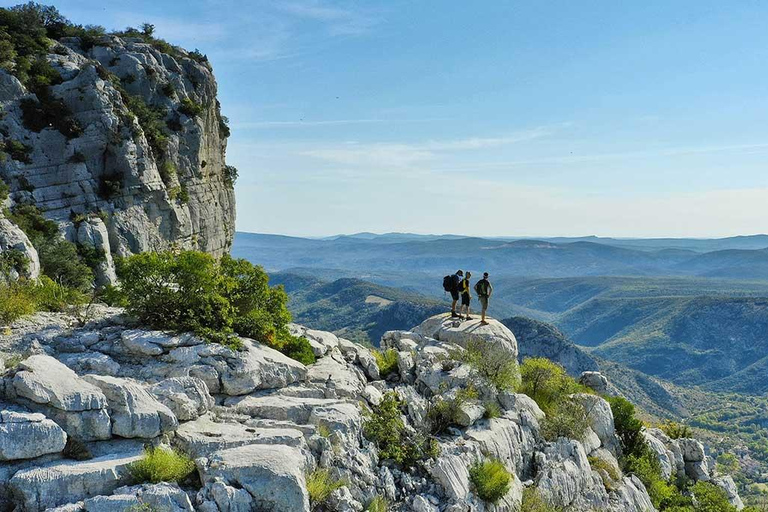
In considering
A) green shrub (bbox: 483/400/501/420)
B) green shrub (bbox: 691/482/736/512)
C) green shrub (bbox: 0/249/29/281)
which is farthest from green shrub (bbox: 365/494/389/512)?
green shrub (bbox: 0/249/29/281)

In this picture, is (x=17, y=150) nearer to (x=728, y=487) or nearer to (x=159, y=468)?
(x=159, y=468)

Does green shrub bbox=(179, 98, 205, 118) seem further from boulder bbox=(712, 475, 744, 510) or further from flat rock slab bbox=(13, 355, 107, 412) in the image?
boulder bbox=(712, 475, 744, 510)

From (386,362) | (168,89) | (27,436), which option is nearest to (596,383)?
(386,362)

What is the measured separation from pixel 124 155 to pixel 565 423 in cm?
4051

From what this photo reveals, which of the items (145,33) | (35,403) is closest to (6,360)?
(35,403)

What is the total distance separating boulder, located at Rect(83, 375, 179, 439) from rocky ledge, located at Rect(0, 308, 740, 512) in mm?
27

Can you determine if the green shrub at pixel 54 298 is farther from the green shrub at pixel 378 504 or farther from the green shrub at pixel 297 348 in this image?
the green shrub at pixel 378 504

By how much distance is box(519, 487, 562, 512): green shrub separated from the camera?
14773mm

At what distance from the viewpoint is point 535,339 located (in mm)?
184625

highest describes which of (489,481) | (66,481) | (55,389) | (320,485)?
(55,389)

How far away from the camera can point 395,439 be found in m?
14.2

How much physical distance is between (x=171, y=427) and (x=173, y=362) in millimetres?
3076

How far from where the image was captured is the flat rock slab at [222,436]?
11.1 metres

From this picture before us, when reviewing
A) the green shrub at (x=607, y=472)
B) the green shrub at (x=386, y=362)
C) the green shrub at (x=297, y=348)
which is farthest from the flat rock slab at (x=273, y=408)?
the green shrub at (x=607, y=472)
